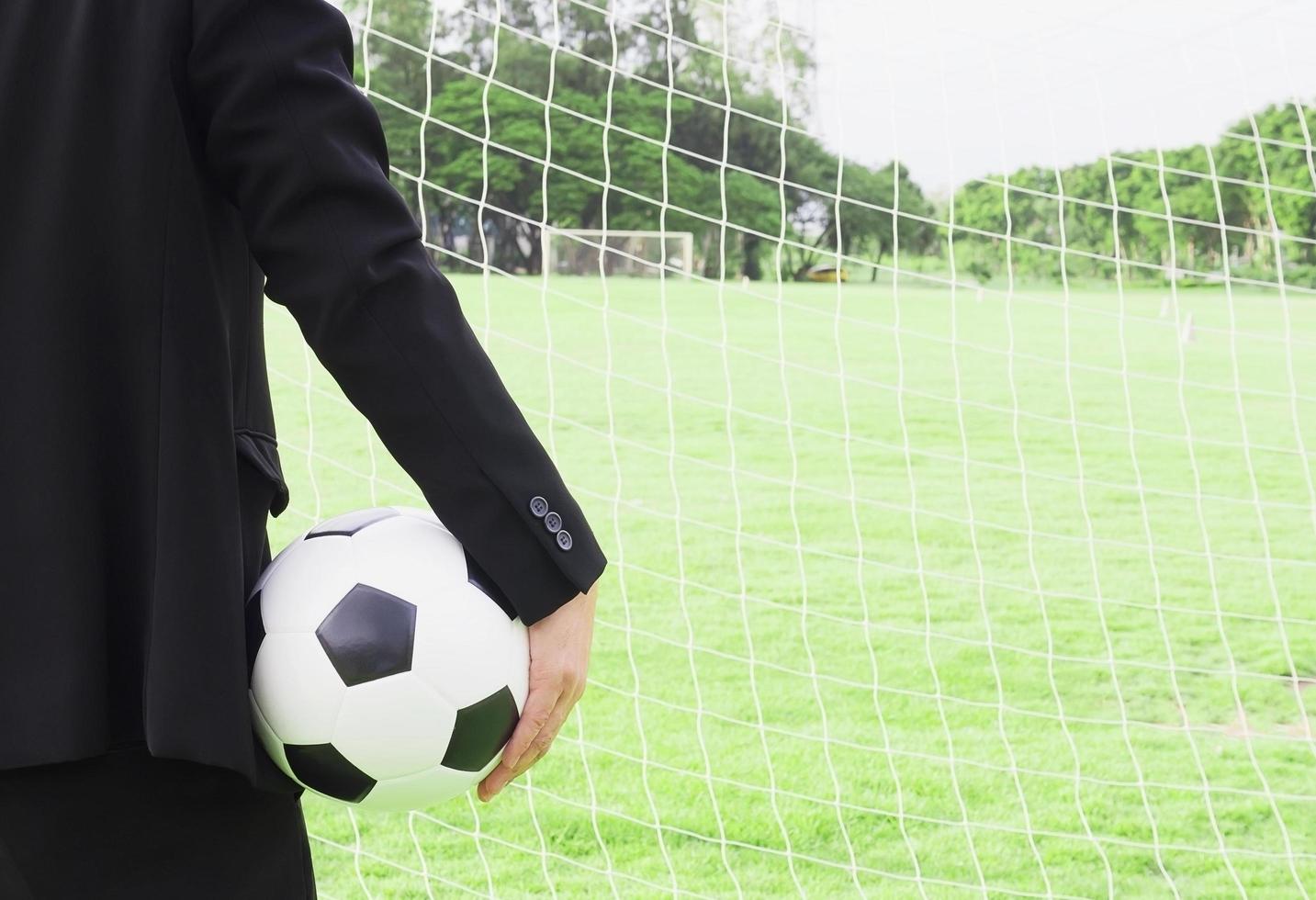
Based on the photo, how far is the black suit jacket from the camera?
103 centimetres

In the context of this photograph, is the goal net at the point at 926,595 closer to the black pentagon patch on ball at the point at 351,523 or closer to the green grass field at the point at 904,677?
the green grass field at the point at 904,677

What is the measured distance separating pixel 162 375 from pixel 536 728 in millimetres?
490

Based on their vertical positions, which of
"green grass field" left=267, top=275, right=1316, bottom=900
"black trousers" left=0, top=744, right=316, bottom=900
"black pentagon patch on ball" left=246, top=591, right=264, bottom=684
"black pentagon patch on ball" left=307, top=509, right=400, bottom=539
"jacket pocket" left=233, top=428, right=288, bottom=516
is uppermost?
"jacket pocket" left=233, top=428, right=288, bottom=516

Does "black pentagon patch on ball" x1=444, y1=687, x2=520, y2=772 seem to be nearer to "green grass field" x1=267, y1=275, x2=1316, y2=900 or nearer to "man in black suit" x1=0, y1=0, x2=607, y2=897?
"man in black suit" x1=0, y1=0, x2=607, y2=897

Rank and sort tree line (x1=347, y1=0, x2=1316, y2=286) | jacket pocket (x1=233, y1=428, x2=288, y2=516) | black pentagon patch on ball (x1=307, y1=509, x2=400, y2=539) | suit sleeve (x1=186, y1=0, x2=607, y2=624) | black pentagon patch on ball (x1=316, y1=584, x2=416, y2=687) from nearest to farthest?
suit sleeve (x1=186, y1=0, x2=607, y2=624), jacket pocket (x1=233, y1=428, x2=288, y2=516), black pentagon patch on ball (x1=316, y1=584, x2=416, y2=687), black pentagon patch on ball (x1=307, y1=509, x2=400, y2=539), tree line (x1=347, y1=0, x2=1316, y2=286)

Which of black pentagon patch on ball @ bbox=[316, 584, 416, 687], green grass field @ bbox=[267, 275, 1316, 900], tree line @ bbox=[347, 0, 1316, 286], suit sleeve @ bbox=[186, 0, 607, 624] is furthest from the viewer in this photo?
tree line @ bbox=[347, 0, 1316, 286]

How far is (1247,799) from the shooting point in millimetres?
3254

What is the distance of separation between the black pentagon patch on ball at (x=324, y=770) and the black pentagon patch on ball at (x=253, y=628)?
9 centimetres

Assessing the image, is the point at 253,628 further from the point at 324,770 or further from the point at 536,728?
the point at 536,728

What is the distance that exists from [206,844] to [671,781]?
2.17 metres

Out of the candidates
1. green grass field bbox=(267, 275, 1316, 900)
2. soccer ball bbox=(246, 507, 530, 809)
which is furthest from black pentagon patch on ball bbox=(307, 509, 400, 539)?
green grass field bbox=(267, 275, 1316, 900)

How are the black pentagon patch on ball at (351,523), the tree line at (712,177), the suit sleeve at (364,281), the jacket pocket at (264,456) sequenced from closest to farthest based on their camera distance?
the suit sleeve at (364,281) < the jacket pocket at (264,456) < the black pentagon patch on ball at (351,523) < the tree line at (712,177)

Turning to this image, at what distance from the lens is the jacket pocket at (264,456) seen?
1159 millimetres

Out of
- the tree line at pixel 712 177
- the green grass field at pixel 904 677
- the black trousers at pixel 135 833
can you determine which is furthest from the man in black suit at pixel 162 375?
the tree line at pixel 712 177
